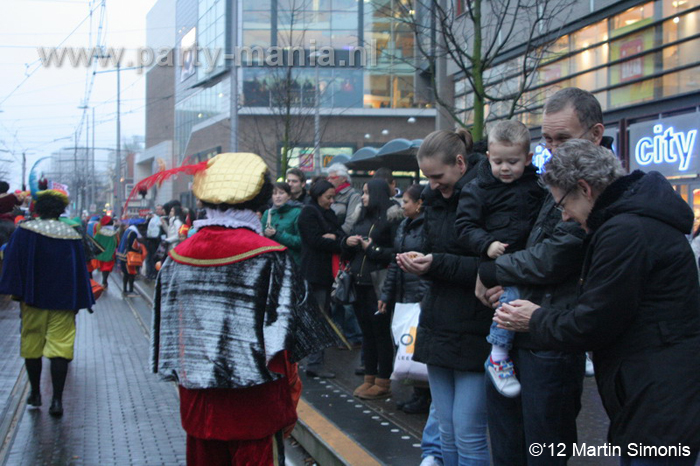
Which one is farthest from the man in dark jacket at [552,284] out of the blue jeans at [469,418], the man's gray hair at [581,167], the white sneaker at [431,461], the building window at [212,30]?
the building window at [212,30]

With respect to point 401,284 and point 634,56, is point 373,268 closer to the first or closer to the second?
point 401,284

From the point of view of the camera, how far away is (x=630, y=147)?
1538 cm

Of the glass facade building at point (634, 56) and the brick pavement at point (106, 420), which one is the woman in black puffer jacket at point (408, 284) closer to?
the brick pavement at point (106, 420)

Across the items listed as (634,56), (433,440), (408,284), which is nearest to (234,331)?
(433,440)

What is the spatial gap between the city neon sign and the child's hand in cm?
1099

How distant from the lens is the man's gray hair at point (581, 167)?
2746mm

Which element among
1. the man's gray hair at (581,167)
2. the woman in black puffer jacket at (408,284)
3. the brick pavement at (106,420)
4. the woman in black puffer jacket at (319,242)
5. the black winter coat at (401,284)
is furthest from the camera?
the woman in black puffer jacket at (319,242)

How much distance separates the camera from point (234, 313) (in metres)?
3.44

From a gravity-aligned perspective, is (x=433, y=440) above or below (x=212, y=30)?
below

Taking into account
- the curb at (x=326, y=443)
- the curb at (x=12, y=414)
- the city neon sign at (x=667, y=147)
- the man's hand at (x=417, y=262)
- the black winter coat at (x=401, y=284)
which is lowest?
the curb at (x=12, y=414)

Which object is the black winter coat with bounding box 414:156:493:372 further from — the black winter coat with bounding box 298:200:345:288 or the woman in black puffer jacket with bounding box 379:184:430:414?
the black winter coat with bounding box 298:200:345:288

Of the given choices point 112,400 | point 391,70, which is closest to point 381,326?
point 112,400

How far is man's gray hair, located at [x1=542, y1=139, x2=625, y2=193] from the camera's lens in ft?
9.01

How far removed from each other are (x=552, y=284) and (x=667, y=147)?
472 inches
